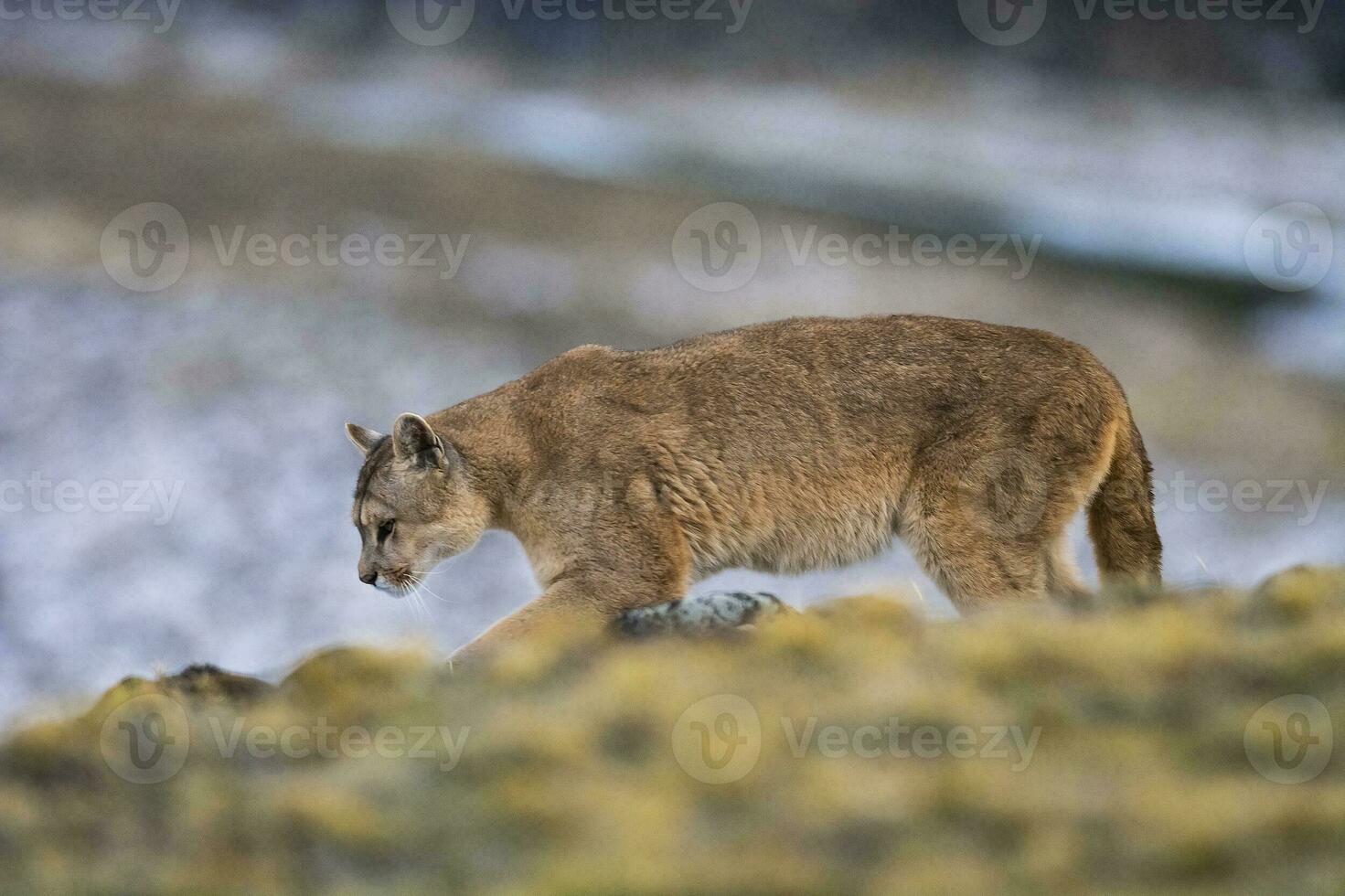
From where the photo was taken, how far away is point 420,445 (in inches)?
431

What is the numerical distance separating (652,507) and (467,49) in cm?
4284

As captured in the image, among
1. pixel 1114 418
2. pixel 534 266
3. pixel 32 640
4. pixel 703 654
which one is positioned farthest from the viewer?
pixel 534 266

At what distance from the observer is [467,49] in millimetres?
50938

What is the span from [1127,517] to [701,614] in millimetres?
3023

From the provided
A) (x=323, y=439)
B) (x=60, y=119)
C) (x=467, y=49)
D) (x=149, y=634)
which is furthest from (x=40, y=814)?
(x=467, y=49)

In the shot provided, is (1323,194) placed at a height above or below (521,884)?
above

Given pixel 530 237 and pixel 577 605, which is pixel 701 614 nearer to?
pixel 577 605

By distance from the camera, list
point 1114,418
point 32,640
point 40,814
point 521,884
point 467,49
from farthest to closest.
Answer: point 467,49 < point 32,640 < point 1114,418 < point 40,814 < point 521,884

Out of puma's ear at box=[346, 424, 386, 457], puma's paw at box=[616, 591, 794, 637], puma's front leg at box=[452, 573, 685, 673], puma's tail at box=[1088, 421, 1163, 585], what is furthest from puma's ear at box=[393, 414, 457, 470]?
A: puma's tail at box=[1088, 421, 1163, 585]

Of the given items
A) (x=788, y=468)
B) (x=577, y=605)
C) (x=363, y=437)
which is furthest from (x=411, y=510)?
(x=788, y=468)

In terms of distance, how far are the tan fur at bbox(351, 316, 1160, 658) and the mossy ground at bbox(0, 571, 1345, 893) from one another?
83 cm

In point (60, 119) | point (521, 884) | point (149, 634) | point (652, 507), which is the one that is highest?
point (60, 119)

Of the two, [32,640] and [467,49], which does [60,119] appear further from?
[32,640]

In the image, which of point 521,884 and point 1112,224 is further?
point 1112,224
